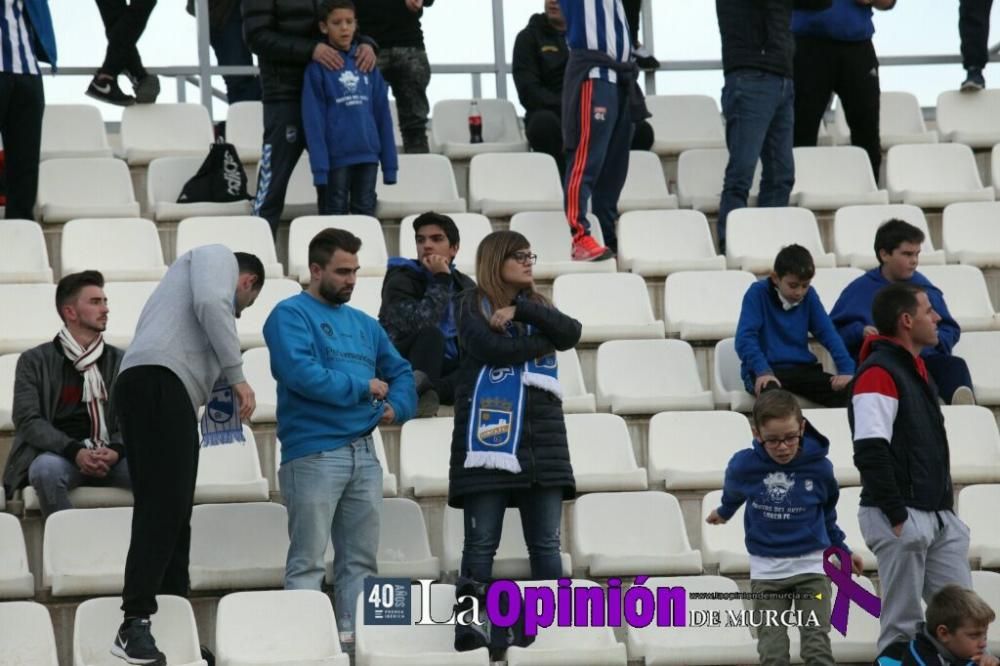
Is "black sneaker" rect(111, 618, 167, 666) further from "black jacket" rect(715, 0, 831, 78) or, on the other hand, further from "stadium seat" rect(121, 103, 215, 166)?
"black jacket" rect(715, 0, 831, 78)

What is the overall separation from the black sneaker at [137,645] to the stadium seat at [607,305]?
260cm

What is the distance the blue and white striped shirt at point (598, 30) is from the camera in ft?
28.2

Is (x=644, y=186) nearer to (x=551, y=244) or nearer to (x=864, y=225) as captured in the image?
(x=551, y=244)

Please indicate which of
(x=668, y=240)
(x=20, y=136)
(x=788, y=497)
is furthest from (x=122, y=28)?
(x=788, y=497)

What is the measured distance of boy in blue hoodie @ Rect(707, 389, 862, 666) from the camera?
5.98 metres

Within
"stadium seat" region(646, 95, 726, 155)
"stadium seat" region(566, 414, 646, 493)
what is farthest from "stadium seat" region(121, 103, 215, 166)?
"stadium seat" region(566, 414, 646, 493)

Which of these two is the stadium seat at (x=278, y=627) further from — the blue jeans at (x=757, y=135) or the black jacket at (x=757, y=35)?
the black jacket at (x=757, y=35)

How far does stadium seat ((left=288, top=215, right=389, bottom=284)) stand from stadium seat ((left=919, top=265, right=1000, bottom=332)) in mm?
2125

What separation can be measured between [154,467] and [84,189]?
3.26 meters

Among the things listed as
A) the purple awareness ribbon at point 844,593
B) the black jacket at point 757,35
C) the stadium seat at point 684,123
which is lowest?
the purple awareness ribbon at point 844,593

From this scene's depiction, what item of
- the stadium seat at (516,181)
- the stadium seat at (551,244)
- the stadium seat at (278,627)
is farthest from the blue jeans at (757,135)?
the stadium seat at (278,627)

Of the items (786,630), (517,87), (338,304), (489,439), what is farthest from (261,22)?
(786,630)

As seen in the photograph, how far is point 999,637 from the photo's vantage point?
6234 millimetres

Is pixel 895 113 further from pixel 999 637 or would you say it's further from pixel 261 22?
pixel 999 637
